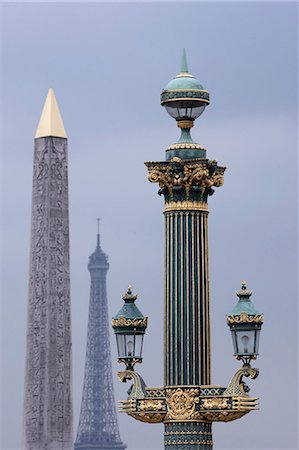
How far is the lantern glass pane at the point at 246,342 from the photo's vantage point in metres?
16.8

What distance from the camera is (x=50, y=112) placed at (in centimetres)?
6350

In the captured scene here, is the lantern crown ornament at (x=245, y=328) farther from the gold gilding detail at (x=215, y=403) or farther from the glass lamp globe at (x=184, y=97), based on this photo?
the glass lamp globe at (x=184, y=97)

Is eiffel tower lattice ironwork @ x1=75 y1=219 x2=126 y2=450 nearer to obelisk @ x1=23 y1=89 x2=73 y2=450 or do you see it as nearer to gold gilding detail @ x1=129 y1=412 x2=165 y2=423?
obelisk @ x1=23 y1=89 x2=73 y2=450

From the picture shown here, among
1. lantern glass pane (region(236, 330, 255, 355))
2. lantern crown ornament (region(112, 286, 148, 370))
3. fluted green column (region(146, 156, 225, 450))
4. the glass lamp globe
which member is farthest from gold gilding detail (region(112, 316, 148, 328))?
the glass lamp globe

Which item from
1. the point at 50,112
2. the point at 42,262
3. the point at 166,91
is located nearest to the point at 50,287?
the point at 42,262

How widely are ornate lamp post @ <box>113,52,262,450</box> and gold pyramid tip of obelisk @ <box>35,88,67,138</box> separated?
43815mm

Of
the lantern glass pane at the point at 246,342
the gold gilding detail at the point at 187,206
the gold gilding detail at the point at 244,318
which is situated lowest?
the lantern glass pane at the point at 246,342

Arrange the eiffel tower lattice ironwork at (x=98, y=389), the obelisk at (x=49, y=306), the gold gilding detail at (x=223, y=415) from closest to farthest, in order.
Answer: the gold gilding detail at (x=223, y=415) → the obelisk at (x=49, y=306) → the eiffel tower lattice ironwork at (x=98, y=389)

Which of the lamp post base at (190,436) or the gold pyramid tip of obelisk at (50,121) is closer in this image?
the lamp post base at (190,436)

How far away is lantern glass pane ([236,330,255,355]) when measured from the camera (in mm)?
16797

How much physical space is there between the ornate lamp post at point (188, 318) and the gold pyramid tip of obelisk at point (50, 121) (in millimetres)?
43815

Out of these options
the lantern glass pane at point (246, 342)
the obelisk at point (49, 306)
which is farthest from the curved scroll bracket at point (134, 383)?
the obelisk at point (49, 306)

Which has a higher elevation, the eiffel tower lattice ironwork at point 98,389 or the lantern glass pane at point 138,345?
the eiffel tower lattice ironwork at point 98,389

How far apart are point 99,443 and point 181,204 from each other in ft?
437
